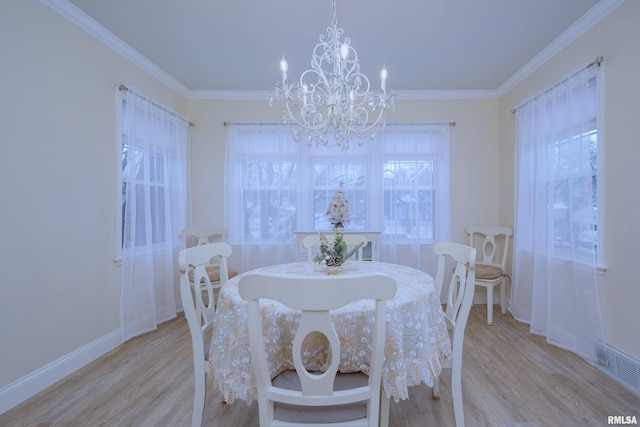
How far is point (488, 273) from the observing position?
2.98 m

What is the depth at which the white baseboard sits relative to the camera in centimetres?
169

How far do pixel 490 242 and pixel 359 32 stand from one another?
9.00 ft

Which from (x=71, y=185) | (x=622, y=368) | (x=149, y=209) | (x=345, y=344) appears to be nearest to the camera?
(x=345, y=344)

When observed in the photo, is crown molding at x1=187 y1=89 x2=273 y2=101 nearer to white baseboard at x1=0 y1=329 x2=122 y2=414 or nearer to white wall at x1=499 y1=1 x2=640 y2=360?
white baseboard at x1=0 y1=329 x2=122 y2=414

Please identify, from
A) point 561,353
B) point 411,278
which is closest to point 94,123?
point 411,278

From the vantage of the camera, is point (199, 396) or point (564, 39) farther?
point (564, 39)

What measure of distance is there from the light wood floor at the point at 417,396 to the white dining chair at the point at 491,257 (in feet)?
2.31

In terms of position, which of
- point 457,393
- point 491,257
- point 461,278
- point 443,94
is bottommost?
point 457,393

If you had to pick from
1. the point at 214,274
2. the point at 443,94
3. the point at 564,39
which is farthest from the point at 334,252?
the point at 443,94

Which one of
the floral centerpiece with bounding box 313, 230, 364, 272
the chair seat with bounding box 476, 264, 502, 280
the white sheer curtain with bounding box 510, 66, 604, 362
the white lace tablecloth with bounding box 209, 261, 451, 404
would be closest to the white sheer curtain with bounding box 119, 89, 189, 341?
the white lace tablecloth with bounding box 209, 261, 451, 404

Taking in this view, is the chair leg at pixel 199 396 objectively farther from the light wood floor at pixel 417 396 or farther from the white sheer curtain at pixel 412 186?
the white sheer curtain at pixel 412 186

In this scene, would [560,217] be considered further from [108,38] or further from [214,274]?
[108,38]

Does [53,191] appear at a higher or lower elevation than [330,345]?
higher

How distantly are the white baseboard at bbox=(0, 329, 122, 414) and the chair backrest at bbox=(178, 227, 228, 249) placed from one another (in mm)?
1078
